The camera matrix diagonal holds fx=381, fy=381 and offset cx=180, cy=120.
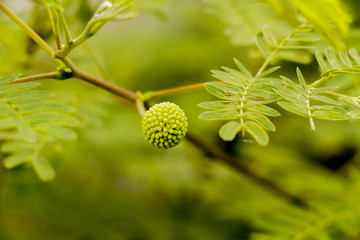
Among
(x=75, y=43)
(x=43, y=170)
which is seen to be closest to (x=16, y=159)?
(x=43, y=170)

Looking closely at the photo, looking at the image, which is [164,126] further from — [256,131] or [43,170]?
Result: [43,170]

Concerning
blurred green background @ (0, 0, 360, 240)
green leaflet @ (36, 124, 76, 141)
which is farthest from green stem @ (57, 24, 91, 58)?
blurred green background @ (0, 0, 360, 240)

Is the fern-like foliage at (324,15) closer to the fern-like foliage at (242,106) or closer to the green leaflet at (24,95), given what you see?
the fern-like foliage at (242,106)

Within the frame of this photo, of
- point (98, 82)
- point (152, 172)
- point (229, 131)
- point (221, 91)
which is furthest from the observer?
point (152, 172)

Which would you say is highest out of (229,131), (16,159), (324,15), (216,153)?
(324,15)

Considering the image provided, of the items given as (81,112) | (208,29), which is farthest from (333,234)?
(208,29)

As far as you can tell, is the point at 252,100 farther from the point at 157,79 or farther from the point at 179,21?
the point at 179,21
